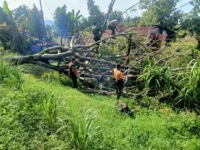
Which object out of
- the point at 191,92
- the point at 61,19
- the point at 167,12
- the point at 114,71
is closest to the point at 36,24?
the point at 61,19

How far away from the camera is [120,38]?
11.0m

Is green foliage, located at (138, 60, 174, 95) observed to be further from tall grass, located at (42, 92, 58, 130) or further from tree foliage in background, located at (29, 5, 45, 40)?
tree foliage in background, located at (29, 5, 45, 40)

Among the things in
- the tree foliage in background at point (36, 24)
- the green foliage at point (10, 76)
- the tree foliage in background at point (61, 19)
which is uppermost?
the tree foliage in background at point (61, 19)

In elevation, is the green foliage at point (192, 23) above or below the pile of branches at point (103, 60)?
above

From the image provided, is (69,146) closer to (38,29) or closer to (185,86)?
(185,86)

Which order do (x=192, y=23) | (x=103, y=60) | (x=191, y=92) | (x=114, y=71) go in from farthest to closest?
(x=192, y=23)
(x=103, y=60)
(x=114, y=71)
(x=191, y=92)

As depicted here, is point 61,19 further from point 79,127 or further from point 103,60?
point 79,127

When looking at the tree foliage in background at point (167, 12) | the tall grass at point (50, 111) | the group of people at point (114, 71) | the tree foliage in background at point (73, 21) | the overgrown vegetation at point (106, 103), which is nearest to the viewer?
the overgrown vegetation at point (106, 103)

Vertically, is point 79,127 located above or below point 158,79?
below

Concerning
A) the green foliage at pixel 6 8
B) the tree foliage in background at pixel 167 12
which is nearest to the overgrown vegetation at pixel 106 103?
the green foliage at pixel 6 8

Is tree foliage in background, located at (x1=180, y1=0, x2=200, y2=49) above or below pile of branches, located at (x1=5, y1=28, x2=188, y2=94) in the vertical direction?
above

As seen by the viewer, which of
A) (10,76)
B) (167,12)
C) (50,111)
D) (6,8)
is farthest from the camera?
(167,12)

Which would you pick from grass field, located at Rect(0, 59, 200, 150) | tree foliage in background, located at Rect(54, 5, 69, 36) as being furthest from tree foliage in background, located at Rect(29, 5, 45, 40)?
grass field, located at Rect(0, 59, 200, 150)

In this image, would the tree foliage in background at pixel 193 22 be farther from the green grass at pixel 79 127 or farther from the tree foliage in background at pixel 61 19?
the tree foliage in background at pixel 61 19
